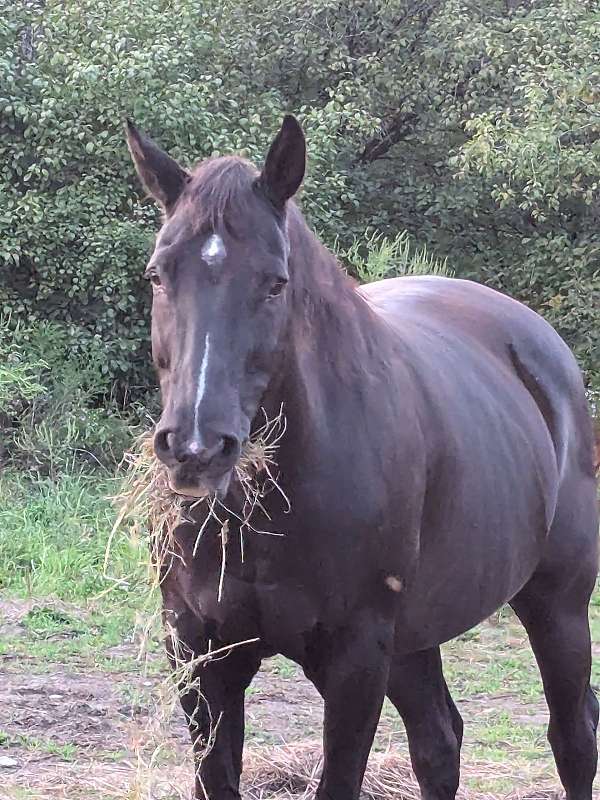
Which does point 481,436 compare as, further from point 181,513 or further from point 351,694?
point 181,513

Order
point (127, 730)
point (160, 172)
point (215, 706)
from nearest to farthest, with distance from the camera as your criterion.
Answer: point (160, 172)
point (215, 706)
point (127, 730)

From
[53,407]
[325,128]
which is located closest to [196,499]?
[53,407]

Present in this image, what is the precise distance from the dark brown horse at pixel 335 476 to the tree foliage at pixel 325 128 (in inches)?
238

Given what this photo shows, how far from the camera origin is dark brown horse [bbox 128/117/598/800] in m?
2.32

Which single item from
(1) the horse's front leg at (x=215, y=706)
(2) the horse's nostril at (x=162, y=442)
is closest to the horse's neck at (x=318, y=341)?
(2) the horse's nostril at (x=162, y=442)

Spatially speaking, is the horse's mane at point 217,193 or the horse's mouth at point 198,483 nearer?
the horse's mouth at point 198,483

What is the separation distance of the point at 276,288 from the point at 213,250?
16 centimetres

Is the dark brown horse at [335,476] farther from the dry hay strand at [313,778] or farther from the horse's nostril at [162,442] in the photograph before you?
the dry hay strand at [313,778]

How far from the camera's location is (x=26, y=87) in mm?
9484

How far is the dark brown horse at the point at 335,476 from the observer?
7.61 feet

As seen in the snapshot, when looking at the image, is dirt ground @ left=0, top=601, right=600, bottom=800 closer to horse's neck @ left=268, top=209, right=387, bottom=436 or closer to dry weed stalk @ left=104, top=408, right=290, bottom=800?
dry weed stalk @ left=104, top=408, right=290, bottom=800

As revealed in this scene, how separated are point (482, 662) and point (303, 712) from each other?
1390 mm

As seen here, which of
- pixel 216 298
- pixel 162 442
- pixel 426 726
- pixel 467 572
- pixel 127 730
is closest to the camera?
pixel 162 442

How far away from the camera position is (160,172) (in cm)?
253
